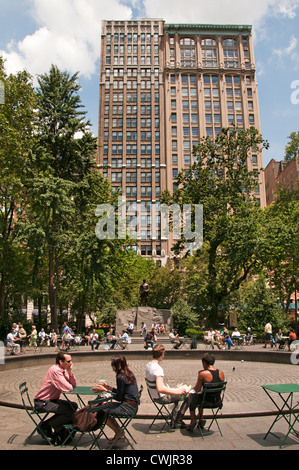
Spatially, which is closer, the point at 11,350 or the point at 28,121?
the point at 11,350

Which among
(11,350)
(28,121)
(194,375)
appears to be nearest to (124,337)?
(11,350)

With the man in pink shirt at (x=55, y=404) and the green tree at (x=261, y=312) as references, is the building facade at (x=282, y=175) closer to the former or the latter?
the green tree at (x=261, y=312)

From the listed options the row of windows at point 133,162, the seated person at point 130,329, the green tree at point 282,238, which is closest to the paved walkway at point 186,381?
the seated person at point 130,329

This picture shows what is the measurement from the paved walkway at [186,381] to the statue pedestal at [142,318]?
1431 cm

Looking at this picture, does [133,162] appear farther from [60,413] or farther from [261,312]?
[60,413]

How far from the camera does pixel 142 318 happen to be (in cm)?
3216

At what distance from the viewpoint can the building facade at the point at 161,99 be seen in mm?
75438

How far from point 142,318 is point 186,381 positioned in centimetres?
2052

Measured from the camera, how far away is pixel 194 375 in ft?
43.2

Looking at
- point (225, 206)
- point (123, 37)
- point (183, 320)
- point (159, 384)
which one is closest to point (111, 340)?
point (183, 320)

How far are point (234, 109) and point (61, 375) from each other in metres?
79.3

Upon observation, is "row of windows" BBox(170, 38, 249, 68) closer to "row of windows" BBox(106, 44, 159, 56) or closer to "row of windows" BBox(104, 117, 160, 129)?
"row of windows" BBox(106, 44, 159, 56)

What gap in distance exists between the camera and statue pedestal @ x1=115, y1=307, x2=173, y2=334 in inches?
1264

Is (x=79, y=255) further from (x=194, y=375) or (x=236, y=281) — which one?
(x=194, y=375)
